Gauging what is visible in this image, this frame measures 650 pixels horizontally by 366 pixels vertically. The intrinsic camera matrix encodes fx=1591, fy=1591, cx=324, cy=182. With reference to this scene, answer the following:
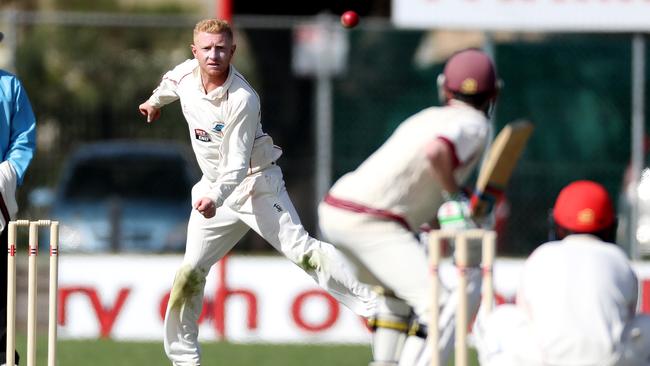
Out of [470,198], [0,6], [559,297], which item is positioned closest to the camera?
[559,297]

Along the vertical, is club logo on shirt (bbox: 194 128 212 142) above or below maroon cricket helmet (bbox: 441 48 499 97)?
below

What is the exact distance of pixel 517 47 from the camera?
12.4 meters

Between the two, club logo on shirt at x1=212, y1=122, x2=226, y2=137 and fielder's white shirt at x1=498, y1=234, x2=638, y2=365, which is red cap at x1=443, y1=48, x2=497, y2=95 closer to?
fielder's white shirt at x1=498, y1=234, x2=638, y2=365

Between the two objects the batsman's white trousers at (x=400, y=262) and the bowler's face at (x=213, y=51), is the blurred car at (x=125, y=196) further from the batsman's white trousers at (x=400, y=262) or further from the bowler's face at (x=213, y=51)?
the batsman's white trousers at (x=400, y=262)

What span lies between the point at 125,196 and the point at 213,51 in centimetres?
568

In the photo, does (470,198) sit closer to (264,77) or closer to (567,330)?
(567,330)

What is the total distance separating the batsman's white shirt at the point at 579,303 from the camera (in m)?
5.66

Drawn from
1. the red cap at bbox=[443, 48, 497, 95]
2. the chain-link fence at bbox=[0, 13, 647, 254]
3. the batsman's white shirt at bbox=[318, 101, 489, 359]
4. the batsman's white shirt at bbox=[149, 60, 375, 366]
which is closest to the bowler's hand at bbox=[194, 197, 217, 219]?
the batsman's white shirt at bbox=[149, 60, 375, 366]

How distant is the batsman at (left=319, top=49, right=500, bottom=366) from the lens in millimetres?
6176

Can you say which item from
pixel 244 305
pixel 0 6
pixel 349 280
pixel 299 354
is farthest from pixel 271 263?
pixel 0 6

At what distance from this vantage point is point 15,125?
292 inches

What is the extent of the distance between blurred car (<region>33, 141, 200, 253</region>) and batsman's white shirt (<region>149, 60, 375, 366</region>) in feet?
15.8

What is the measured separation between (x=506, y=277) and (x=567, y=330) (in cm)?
608

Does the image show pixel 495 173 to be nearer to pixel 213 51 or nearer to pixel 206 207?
pixel 206 207
